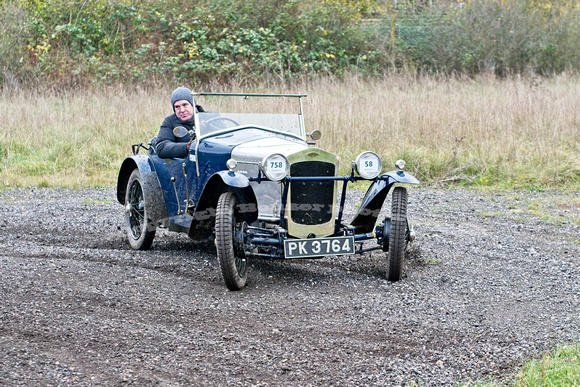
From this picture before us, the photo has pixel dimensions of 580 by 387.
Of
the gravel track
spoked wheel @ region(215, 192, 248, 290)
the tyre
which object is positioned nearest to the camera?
the gravel track

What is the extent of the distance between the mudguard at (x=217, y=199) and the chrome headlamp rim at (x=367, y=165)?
890 mm

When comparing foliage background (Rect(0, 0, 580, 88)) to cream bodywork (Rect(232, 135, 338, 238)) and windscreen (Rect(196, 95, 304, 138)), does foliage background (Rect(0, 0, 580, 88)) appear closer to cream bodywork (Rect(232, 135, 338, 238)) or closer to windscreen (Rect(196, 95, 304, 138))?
windscreen (Rect(196, 95, 304, 138))

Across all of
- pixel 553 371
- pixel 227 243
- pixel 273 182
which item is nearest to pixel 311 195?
pixel 273 182

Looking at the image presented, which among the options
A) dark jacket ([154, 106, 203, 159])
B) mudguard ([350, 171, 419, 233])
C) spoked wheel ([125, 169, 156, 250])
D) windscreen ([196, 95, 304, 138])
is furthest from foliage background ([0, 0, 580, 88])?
mudguard ([350, 171, 419, 233])

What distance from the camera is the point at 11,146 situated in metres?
12.8

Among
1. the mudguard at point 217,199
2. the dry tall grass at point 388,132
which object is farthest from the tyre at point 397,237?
the dry tall grass at point 388,132

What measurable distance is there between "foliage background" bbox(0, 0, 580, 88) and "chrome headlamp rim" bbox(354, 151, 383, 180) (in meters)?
14.2

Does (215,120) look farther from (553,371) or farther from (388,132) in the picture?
(388,132)

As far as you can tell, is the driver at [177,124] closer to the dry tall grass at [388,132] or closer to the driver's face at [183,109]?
the driver's face at [183,109]

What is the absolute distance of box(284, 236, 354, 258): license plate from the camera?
5270 millimetres

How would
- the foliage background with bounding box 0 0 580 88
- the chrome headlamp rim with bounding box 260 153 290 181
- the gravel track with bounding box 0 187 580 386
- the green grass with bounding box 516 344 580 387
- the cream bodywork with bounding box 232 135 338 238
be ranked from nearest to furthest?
the green grass with bounding box 516 344 580 387, the gravel track with bounding box 0 187 580 386, the chrome headlamp rim with bounding box 260 153 290 181, the cream bodywork with bounding box 232 135 338 238, the foliage background with bounding box 0 0 580 88

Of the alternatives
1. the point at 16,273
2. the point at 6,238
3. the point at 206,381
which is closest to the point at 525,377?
the point at 206,381

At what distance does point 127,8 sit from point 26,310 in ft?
62.6

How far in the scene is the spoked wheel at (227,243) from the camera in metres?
5.18
